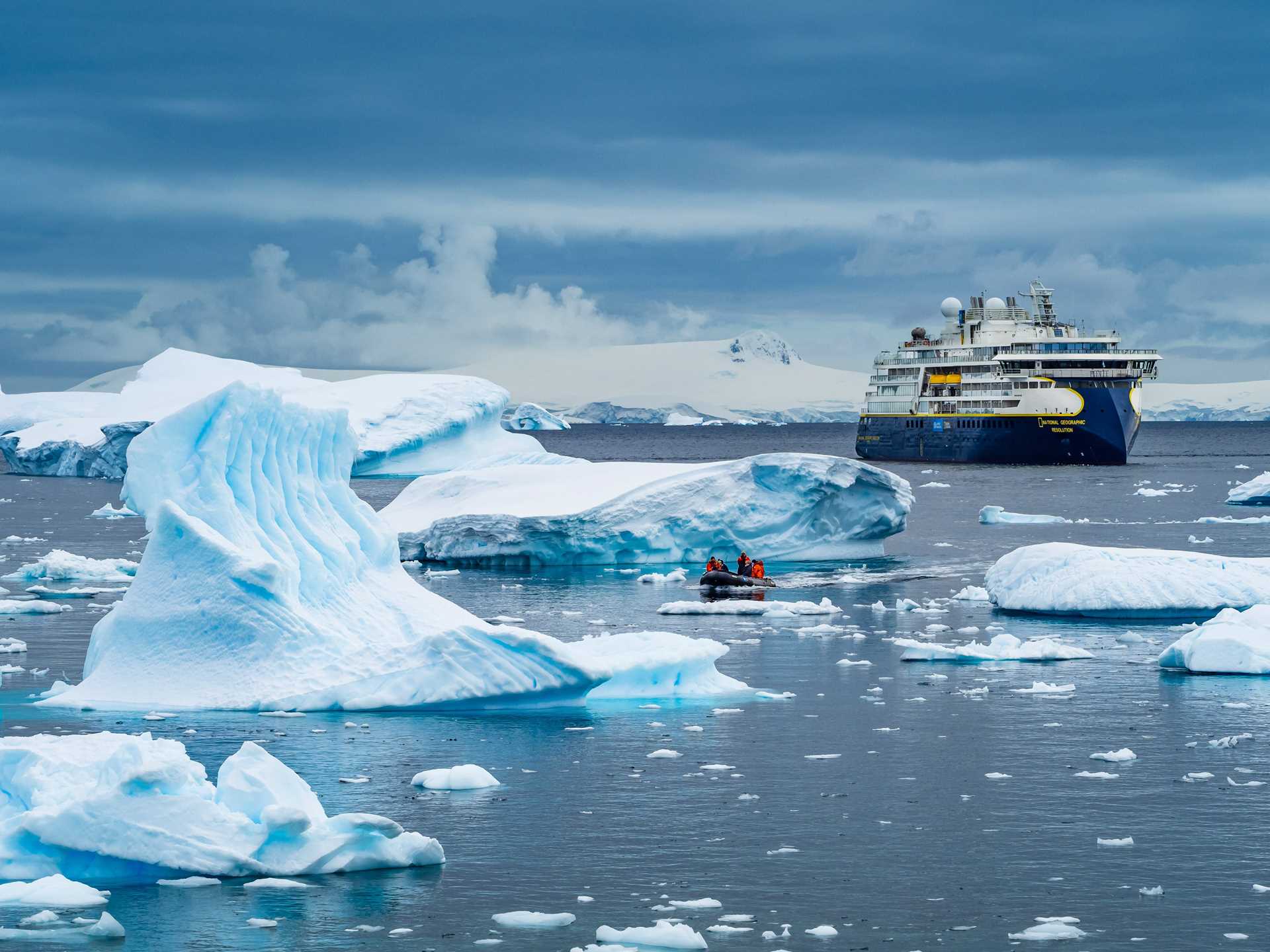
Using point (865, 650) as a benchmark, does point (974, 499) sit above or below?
above

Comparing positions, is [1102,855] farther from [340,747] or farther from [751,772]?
[340,747]

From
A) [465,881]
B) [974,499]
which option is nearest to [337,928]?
[465,881]

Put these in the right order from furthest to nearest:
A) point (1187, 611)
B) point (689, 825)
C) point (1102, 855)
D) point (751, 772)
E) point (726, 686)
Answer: point (1187, 611)
point (726, 686)
point (751, 772)
point (689, 825)
point (1102, 855)

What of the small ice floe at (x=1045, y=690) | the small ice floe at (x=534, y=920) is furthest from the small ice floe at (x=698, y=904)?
the small ice floe at (x=1045, y=690)

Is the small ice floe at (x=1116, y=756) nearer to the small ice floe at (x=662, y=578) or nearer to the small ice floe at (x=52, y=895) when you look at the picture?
the small ice floe at (x=52, y=895)

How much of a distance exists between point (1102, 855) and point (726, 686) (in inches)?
265

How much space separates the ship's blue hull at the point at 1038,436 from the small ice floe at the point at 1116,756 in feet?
213

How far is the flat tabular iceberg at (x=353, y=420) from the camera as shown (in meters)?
64.8

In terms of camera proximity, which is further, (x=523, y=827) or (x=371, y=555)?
(x=371, y=555)

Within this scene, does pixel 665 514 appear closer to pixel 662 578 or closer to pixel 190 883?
pixel 662 578

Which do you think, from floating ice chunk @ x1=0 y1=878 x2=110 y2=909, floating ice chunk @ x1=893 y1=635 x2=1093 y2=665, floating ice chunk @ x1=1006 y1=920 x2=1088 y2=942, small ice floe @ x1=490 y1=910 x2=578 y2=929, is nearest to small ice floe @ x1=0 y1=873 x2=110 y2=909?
floating ice chunk @ x1=0 y1=878 x2=110 y2=909

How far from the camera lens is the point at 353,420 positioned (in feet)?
208

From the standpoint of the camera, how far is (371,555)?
59.9 feet

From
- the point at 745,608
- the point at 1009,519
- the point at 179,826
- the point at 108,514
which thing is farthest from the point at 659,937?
the point at 108,514
